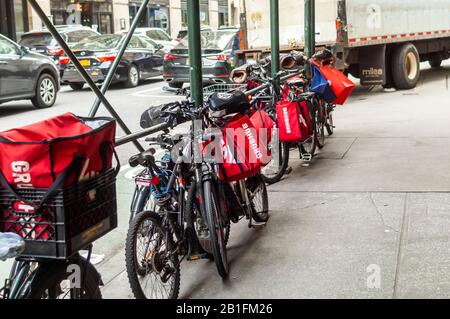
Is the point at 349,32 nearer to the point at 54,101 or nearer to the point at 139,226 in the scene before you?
the point at 54,101

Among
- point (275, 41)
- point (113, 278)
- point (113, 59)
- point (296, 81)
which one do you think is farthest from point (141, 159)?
point (113, 59)

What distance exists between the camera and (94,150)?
116 inches

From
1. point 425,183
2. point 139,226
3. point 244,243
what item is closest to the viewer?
point 139,226

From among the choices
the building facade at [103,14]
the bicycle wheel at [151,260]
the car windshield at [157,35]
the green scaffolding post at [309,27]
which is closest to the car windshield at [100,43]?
the car windshield at [157,35]

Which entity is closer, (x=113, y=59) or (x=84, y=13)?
(x=113, y=59)

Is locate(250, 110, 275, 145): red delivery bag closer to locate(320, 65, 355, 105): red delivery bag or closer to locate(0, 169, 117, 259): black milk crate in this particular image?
locate(0, 169, 117, 259): black milk crate

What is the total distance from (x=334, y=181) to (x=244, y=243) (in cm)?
204

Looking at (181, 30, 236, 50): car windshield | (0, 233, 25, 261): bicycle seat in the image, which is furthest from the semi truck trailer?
(0, 233, 25, 261): bicycle seat

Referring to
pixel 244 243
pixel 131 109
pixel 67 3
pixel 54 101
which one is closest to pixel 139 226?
pixel 244 243

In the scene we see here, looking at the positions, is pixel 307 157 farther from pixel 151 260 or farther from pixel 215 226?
pixel 151 260

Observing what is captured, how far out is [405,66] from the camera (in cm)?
1502

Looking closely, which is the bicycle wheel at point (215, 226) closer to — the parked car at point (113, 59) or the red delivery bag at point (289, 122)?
the red delivery bag at point (289, 122)

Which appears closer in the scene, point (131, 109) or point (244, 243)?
point (244, 243)

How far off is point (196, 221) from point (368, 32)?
34.1 feet
